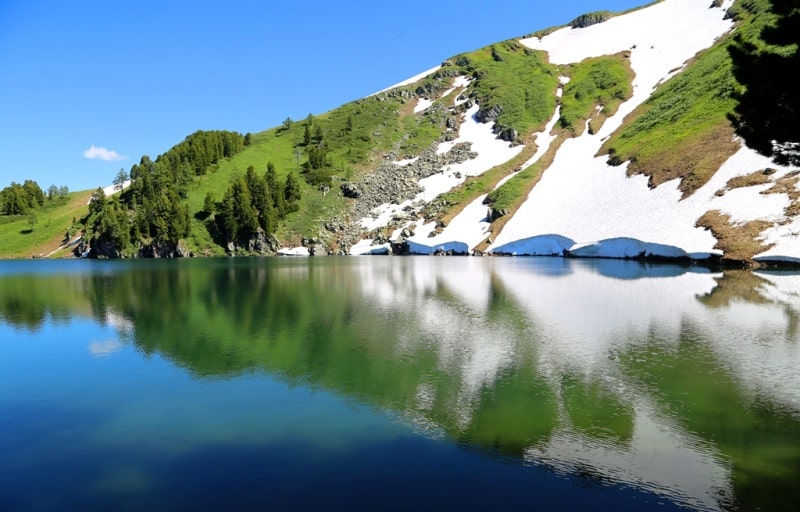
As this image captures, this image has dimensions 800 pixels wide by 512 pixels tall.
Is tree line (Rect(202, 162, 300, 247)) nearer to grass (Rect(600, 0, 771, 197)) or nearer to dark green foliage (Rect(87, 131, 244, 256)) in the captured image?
dark green foliage (Rect(87, 131, 244, 256))

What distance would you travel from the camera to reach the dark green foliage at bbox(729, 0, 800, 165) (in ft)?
59.6

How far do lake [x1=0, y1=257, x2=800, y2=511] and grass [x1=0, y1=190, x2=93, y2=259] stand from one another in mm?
166426

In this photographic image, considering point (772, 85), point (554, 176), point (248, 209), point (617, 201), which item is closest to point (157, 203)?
point (248, 209)

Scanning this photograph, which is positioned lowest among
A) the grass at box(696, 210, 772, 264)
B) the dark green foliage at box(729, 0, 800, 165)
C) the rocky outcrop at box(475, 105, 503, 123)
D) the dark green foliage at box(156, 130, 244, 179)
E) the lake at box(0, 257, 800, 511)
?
the lake at box(0, 257, 800, 511)

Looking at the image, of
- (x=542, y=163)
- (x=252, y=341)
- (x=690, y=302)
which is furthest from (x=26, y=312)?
(x=542, y=163)

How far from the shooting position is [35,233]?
178 meters

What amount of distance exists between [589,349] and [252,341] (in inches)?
757

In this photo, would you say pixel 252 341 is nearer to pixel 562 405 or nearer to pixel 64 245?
pixel 562 405

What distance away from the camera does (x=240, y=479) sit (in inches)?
489

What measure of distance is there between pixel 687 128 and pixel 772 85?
97.1 metres

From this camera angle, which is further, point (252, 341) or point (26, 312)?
point (26, 312)

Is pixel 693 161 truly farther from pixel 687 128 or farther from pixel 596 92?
pixel 596 92

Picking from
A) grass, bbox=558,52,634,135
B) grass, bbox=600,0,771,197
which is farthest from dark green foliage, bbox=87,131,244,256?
grass, bbox=558,52,634,135

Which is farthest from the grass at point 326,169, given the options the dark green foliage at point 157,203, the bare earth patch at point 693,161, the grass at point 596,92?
the bare earth patch at point 693,161
